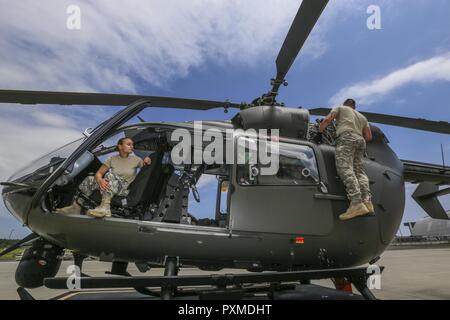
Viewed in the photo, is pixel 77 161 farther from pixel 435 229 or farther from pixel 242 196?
pixel 435 229

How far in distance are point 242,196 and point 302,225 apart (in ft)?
2.72

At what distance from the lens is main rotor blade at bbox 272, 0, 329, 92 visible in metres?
3.51

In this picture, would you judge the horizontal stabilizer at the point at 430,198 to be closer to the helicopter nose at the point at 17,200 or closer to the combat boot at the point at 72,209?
the combat boot at the point at 72,209

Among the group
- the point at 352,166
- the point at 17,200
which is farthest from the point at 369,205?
the point at 17,200

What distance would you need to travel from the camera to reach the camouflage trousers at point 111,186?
4.21 metres

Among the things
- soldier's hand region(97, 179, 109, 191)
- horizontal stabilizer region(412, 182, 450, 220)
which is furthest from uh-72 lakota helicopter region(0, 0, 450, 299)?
horizontal stabilizer region(412, 182, 450, 220)

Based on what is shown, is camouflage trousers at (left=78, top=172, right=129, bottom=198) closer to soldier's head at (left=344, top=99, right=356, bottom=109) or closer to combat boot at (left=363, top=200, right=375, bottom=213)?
combat boot at (left=363, top=200, right=375, bottom=213)

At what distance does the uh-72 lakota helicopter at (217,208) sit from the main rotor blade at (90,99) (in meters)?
0.02

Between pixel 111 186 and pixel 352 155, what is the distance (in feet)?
10.1

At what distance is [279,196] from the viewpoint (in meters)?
4.34

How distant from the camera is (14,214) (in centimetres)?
443

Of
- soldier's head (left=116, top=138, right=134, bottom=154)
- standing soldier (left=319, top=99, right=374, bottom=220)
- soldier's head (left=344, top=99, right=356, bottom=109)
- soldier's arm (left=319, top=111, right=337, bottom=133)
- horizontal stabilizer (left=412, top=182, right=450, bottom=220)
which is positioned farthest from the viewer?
horizontal stabilizer (left=412, top=182, right=450, bottom=220)

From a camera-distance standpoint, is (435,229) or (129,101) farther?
(435,229)
